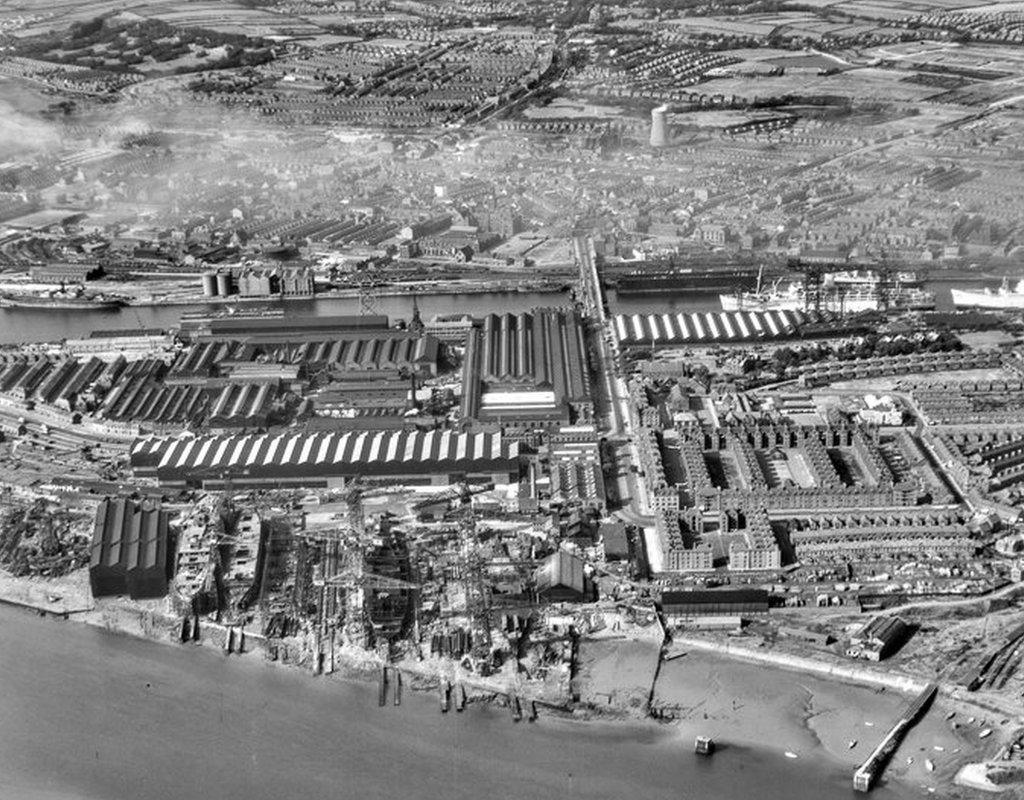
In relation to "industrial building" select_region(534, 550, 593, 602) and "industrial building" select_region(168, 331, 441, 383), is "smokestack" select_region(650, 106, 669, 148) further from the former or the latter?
"industrial building" select_region(534, 550, 593, 602)

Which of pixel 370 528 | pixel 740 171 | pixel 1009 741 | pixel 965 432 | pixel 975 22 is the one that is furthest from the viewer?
pixel 975 22

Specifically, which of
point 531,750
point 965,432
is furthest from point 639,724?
point 965,432

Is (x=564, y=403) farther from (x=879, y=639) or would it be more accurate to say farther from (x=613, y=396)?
(x=879, y=639)

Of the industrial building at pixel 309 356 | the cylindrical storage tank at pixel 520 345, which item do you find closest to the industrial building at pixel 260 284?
the industrial building at pixel 309 356

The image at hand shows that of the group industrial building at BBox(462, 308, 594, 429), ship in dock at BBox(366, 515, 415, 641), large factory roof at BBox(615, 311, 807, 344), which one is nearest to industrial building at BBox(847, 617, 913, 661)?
ship in dock at BBox(366, 515, 415, 641)

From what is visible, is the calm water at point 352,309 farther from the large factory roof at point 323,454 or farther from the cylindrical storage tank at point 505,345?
the large factory roof at point 323,454

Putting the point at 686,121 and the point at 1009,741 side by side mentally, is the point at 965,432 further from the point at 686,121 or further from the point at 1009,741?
the point at 686,121
